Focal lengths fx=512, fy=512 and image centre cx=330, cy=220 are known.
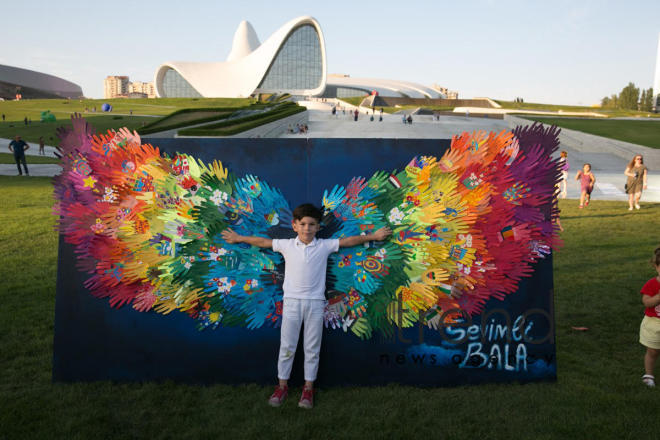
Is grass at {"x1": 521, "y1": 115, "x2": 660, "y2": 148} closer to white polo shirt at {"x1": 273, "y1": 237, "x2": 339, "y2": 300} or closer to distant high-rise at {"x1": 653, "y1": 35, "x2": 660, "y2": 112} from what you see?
white polo shirt at {"x1": 273, "y1": 237, "x2": 339, "y2": 300}

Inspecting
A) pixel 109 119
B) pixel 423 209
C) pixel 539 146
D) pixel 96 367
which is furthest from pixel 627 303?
pixel 109 119

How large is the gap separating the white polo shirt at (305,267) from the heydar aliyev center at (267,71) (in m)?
82.2

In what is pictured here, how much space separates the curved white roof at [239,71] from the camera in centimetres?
8162

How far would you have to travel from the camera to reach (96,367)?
3967 millimetres

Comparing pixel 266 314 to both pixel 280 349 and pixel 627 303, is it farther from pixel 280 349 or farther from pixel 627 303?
pixel 627 303

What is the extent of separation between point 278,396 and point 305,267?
0.92 meters

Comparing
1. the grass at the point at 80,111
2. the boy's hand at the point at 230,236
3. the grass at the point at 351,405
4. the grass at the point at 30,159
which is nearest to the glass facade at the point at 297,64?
the grass at the point at 80,111

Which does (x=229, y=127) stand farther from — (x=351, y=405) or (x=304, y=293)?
(x=351, y=405)

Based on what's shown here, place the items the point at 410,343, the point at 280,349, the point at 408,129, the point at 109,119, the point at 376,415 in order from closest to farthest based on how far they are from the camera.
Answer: the point at 376,415 < the point at 280,349 < the point at 410,343 < the point at 408,129 < the point at 109,119

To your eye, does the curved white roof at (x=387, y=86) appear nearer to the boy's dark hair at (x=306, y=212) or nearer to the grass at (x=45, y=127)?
the grass at (x=45, y=127)

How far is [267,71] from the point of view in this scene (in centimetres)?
8288

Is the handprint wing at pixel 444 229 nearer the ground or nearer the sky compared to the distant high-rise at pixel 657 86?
nearer the ground

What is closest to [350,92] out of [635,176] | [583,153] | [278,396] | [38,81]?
[583,153]

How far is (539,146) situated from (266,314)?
2.46 meters
